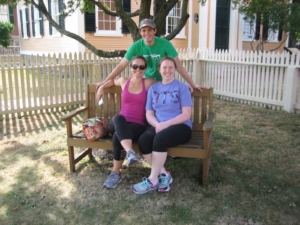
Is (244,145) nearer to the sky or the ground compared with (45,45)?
nearer to the ground

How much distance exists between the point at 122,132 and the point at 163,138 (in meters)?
0.48

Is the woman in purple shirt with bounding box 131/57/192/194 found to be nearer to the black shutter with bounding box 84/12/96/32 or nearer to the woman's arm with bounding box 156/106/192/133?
the woman's arm with bounding box 156/106/192/133

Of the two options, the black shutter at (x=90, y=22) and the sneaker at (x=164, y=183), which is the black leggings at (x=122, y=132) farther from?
the black shutter at (x=90, y=22)

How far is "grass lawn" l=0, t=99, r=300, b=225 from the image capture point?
10.0ft

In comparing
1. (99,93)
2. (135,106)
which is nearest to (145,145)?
(135,106)

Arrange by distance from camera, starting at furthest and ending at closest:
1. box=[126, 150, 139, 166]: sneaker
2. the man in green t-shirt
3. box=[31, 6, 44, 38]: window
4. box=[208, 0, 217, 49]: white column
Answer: box=[31, 6, 44, 38]: window → box=[208, 0, 217, 49]: white column → the man in green t-shirt → box=[126, 150, 139, 166]: sneaker

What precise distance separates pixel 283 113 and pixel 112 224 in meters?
5.53

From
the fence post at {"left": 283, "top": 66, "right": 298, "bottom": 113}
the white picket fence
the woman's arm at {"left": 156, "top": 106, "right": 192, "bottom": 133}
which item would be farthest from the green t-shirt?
the fence post at {"left": 283, "top": 66, "right": 298, "bottom": 113}

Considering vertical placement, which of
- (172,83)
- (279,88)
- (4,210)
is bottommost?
(4,210)

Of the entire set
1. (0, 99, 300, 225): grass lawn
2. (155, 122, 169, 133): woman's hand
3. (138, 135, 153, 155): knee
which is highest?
(155, 122, 169, 133): woman's hand

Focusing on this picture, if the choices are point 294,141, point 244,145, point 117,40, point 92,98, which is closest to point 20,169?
point 92,98

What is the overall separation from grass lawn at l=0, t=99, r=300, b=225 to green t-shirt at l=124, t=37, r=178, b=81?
1347 mm

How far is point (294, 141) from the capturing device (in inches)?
205

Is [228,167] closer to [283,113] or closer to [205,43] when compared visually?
[283,113]
